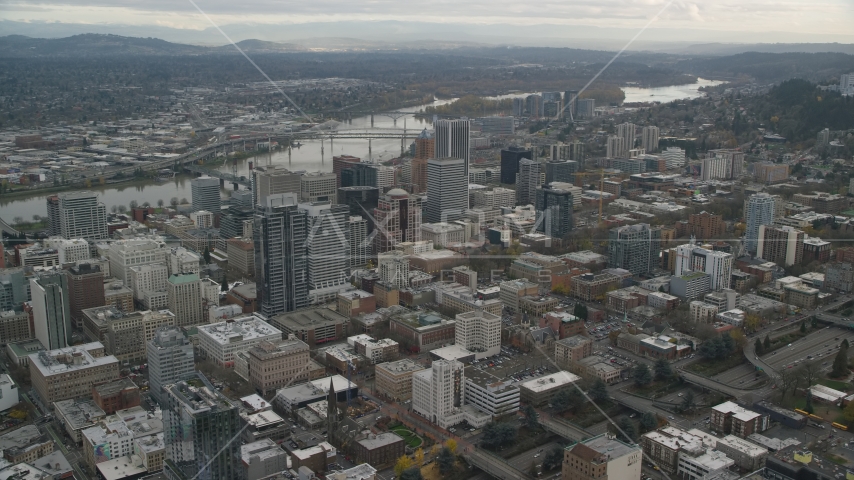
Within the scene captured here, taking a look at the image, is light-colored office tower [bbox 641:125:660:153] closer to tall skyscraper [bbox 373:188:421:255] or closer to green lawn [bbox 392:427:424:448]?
tall skyscraper [bbox 373:188:421:255]

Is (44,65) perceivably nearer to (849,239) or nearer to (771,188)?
(771,188)

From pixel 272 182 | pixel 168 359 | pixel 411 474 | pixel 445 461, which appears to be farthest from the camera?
pixel 272 182

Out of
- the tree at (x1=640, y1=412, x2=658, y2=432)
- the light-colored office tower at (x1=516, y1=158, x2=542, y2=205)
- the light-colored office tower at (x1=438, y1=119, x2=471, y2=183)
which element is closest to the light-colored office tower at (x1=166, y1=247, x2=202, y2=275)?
the tree at (x1=640, y1=412, x2=658, y2=432)

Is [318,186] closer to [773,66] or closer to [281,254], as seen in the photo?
[281,254]

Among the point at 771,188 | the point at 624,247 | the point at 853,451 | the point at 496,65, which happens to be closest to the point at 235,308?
the point at 624,247

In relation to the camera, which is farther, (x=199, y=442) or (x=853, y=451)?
(x=853, y=451)

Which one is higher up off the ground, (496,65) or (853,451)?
(496,65)

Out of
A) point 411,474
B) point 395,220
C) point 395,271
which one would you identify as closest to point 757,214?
point 395,220
